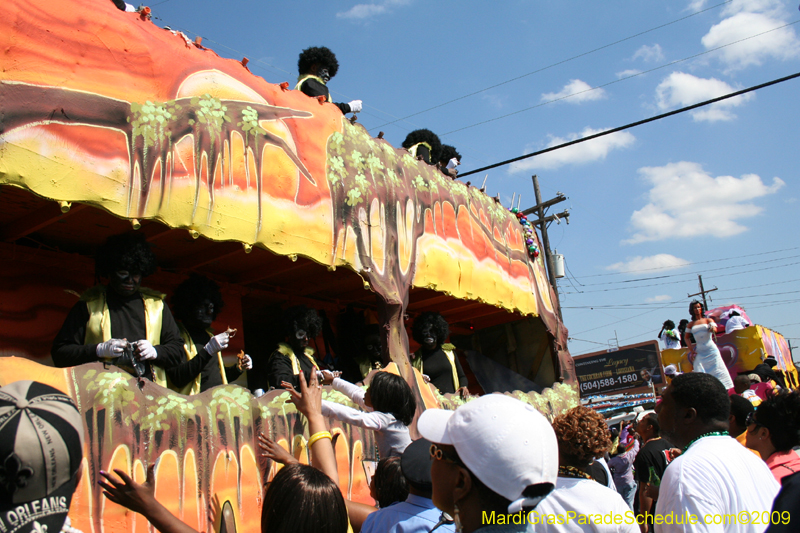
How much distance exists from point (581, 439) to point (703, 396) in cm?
67

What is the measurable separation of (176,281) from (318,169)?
1.96 m

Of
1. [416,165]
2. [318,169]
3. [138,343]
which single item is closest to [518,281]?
[416,165]

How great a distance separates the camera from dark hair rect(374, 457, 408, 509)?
2.55 meters

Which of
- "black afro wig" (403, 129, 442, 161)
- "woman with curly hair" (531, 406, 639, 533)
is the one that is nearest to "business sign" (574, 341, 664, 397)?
"black afro wig" (403, 129, 442, 161)

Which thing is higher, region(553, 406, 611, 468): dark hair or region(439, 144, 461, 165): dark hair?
region(439, 144, 461, 165): dark hair

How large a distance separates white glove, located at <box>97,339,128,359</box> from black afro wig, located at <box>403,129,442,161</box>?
6.09m

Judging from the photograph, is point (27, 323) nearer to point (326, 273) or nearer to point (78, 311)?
point (78, 311)

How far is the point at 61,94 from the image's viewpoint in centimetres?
412

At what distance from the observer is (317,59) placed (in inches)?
287

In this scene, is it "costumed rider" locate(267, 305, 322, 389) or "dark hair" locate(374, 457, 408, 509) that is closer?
"dark hair" locate(374, 457, 408, 509)

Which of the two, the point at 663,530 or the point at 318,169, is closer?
the point at 663,530

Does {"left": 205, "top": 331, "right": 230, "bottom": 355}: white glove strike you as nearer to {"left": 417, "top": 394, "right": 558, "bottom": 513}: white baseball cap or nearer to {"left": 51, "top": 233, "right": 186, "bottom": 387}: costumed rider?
{"left": 51, "top": 233, "right": 186, "bottom": 387}: costumed rider

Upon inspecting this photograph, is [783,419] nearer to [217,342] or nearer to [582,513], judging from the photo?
[582,513]

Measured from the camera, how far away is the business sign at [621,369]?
17578mm
